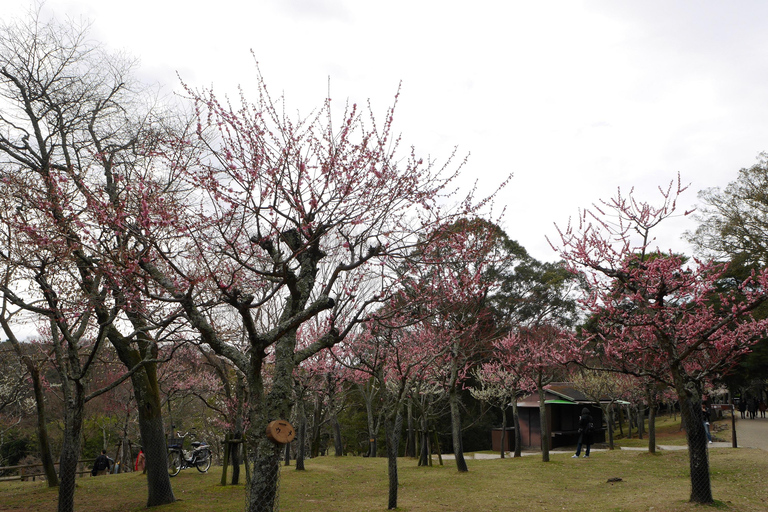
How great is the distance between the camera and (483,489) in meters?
11.3

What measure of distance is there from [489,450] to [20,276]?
2450cm

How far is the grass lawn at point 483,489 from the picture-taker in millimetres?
9359

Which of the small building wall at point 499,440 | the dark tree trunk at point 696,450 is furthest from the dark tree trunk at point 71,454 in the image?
the small building wall at point 499,440

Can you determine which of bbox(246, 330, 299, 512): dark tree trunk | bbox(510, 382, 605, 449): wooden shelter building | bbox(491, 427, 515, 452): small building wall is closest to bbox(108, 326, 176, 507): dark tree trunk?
bbox(246, 330, 299, 512): dark tree trunk

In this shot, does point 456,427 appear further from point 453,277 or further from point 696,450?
point 696,450

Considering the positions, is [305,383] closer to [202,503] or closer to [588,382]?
[202,503]

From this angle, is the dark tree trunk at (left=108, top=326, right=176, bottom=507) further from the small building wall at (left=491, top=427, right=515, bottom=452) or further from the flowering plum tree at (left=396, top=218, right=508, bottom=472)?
the small building wall at (left=491, top=427, right=515, bottom=452)

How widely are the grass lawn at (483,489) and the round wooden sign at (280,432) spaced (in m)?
4.47

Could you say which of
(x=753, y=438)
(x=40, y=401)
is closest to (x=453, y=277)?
(x=40, y=401)

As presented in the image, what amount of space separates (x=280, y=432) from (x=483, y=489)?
7127mm

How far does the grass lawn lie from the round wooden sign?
14.7 feet

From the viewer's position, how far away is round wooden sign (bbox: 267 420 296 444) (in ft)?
19.1

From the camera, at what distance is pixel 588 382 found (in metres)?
25.8

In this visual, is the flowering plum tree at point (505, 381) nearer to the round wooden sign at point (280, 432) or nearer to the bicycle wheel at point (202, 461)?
the bicycle wheel at point (202, 461)
